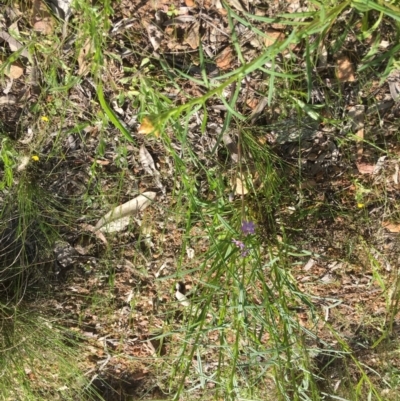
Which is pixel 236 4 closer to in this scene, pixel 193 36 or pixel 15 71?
pixel 193 36

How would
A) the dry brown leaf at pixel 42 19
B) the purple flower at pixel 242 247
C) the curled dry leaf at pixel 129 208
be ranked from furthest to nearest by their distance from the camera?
the curled dry leaf at pixel 129 208
the dry brown leaf at pixel 42 19
the purple flower at pixel 242 247

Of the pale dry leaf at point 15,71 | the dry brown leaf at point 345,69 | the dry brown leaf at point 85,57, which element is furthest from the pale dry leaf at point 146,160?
the dry brown leaf at point 345,69

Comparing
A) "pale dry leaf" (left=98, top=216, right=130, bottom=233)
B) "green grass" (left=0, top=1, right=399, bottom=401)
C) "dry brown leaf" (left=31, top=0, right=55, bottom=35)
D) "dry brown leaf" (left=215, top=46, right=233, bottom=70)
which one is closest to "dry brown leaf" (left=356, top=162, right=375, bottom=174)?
"green grass" (left=0, top=1, right=399, bottom=401)

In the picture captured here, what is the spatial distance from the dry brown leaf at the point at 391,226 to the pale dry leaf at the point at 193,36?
2.59 feet

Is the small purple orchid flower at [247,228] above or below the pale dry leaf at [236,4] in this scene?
below

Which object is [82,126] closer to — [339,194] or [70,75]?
[70,75]

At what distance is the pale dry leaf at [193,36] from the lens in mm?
1473

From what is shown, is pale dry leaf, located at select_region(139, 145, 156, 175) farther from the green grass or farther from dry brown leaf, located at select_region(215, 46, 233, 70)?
dry brown leaf, located at select_region(215, 46, 233, 70)

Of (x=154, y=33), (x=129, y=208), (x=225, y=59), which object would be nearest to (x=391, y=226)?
(x=225, y=59)

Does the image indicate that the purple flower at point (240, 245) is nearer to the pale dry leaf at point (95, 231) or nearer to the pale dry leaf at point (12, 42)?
the pale dry leaf at point (95, 231)

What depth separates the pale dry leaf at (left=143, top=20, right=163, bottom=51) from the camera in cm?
148

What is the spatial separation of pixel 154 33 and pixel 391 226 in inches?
36.3

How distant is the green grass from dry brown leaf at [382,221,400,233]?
0.10ft

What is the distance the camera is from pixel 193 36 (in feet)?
4.84
